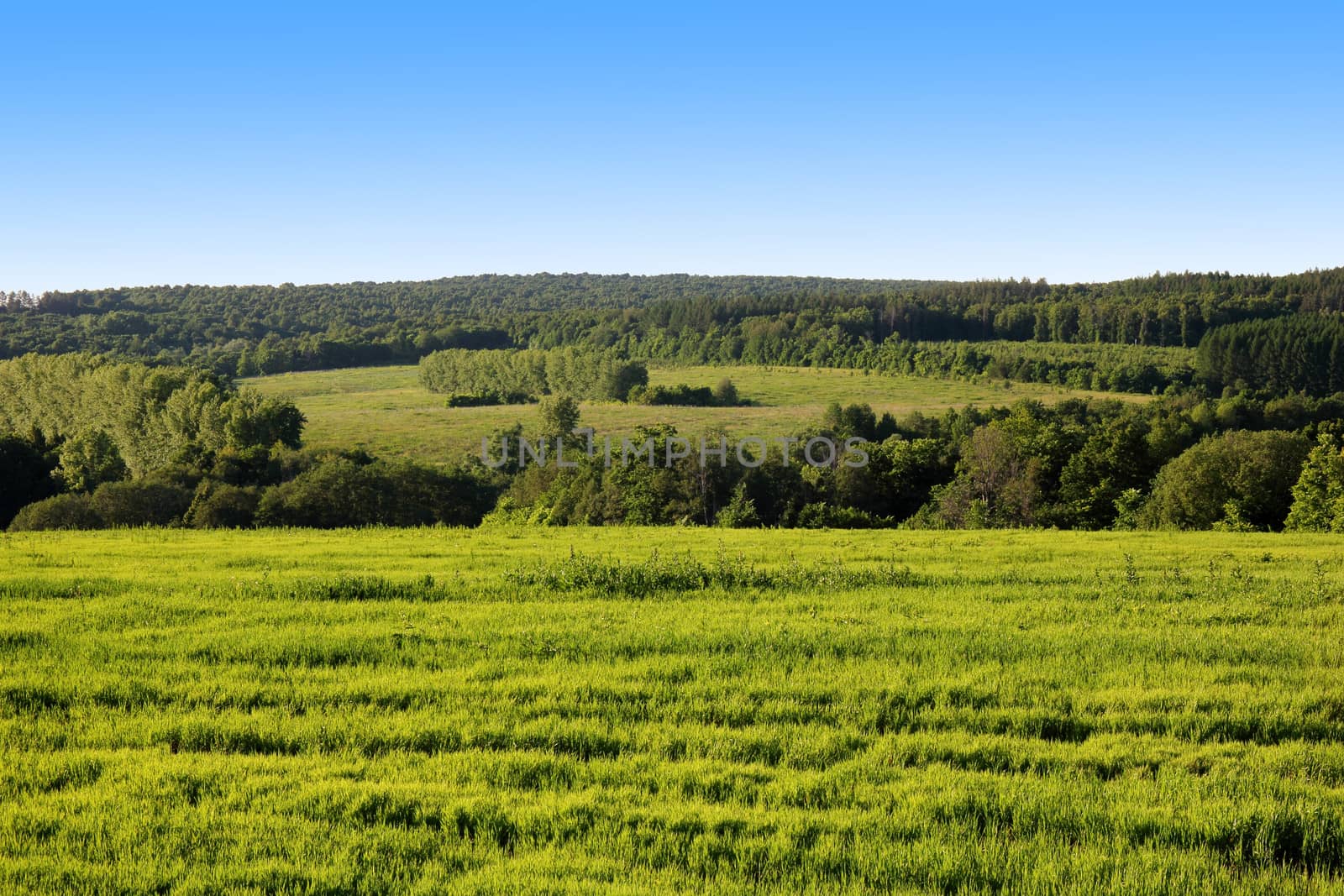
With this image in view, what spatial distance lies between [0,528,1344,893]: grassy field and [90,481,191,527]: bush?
45907 mm

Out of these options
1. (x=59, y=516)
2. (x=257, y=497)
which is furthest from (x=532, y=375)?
(x=59, y=516)

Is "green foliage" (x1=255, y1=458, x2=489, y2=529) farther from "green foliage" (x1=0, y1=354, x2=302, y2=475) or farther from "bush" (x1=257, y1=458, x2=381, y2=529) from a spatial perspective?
"green foliage" (x1=0, y1=354, x2=302, y2=475)

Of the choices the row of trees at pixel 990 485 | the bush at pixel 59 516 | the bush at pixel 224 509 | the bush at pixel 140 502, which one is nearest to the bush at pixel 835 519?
the row of trees at pixel 990 485

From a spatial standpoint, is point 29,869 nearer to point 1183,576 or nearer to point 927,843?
point 927,843

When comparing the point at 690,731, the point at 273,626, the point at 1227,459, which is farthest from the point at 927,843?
the point at 1227,459

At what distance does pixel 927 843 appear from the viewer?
22.7 ft

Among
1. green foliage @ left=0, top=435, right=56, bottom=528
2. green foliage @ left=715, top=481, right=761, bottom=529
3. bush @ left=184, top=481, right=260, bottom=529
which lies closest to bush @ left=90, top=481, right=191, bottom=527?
bush @ left=184, top=481, right=260, bottom=529

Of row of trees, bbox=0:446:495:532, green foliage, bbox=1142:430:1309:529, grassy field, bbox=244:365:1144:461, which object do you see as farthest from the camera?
grassy field, bbox=244:365:1144:461

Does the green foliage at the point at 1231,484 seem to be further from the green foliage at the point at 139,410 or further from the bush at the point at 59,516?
the green foliage at the point at 139,410

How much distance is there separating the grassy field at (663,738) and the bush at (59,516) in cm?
4412

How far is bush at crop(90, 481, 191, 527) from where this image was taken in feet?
189

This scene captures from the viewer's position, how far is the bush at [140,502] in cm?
5747

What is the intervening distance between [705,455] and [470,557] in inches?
1770

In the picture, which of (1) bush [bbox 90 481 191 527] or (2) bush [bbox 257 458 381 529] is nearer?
(2) bush [bbox 257 458 381 529]
